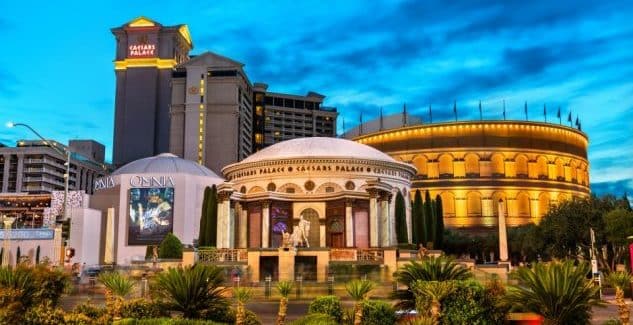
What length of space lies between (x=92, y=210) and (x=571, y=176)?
76.2 metres

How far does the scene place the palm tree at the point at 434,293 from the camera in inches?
583

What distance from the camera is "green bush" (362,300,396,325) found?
16.1 m

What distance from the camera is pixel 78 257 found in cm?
6506

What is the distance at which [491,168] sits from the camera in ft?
319

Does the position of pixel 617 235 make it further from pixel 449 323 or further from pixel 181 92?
pixel 181 92

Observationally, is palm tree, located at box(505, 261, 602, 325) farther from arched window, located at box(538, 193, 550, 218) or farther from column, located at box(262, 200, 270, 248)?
arched window, located at box(538, 193, 550, 218)

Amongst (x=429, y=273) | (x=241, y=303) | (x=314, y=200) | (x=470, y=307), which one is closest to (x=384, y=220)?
(x=314, y=200)

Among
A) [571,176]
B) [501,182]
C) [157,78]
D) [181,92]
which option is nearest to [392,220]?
[501,182]

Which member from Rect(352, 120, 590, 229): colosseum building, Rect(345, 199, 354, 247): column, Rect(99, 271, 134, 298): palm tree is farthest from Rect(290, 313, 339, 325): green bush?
Rect(352, 120, 590, 229): colosseum building

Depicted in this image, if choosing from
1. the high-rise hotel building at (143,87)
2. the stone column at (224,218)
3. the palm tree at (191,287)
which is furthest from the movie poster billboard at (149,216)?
the high-rise hotel building at (143,87)

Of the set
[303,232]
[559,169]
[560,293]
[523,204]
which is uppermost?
[559,169]

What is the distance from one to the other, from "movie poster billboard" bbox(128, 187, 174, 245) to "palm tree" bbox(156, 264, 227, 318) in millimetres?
51929

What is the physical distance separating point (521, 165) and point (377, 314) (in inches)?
3452

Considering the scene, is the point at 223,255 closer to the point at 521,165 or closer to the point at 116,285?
the point at 116,285
